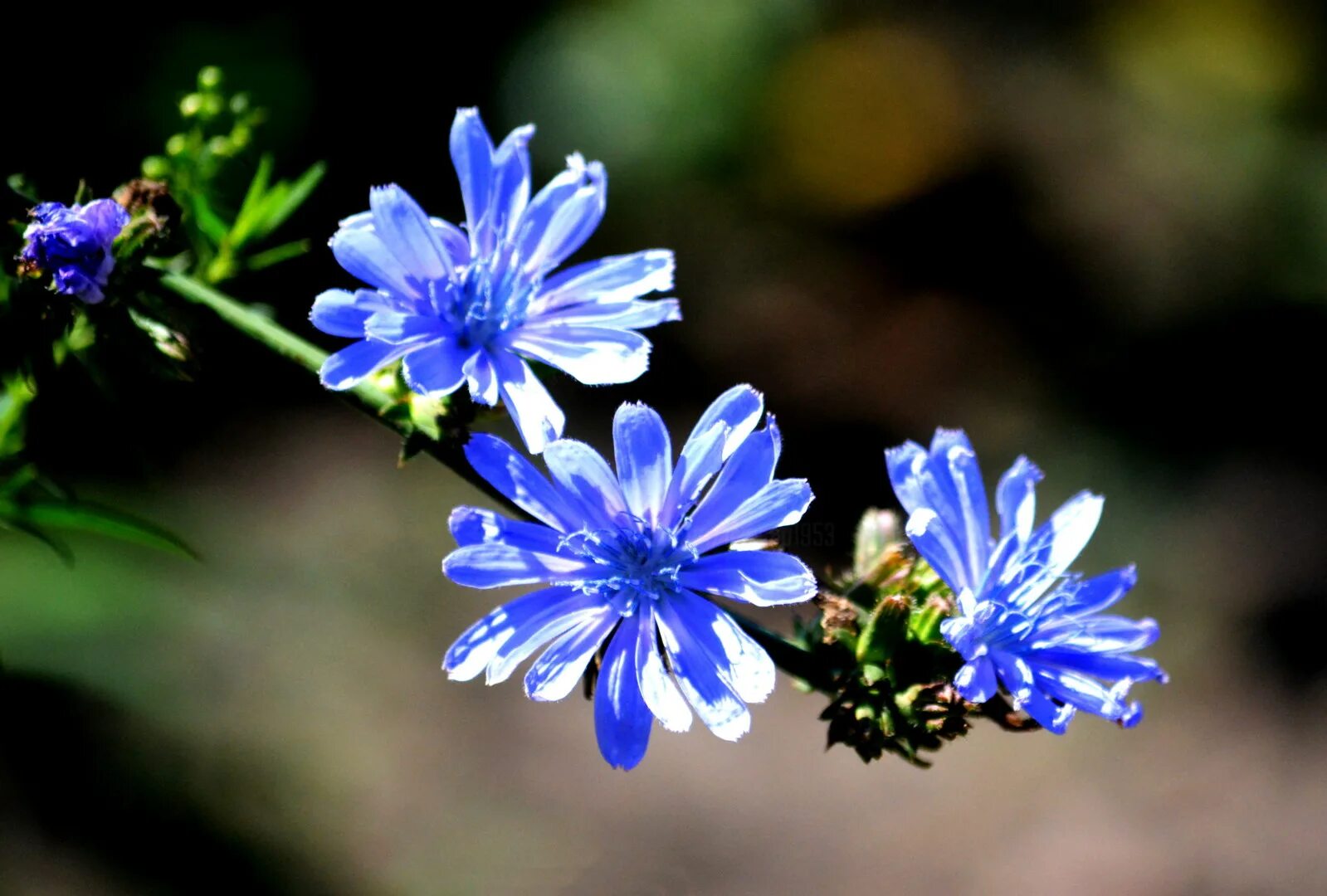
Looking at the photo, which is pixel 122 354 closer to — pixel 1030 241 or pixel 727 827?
pixel 727 827

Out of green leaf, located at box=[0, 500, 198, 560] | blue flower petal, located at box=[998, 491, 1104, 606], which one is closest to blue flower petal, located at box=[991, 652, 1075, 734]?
blue flower petal, located at box=[998, 491, 1104, 606]

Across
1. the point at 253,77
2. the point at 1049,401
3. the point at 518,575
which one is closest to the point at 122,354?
the point at 518,575

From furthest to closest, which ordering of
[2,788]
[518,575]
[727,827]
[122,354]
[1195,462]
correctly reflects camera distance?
[1195,462] < [727,827] < [2,788] < [122,354] < [518,575]

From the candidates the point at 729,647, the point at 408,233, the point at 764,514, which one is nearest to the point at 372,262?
the point at 408,233

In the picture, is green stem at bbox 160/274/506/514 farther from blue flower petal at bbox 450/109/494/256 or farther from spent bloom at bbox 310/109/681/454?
blue flower petal at bbox 450/109/494/256

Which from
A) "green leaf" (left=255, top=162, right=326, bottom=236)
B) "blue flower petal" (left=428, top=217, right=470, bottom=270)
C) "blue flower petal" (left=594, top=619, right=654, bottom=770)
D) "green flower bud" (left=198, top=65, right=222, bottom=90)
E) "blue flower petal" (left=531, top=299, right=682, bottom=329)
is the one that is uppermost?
"green flower bud" (left=198, top=65, right=222, bottom=90)

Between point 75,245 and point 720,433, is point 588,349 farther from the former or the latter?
point 75,245
